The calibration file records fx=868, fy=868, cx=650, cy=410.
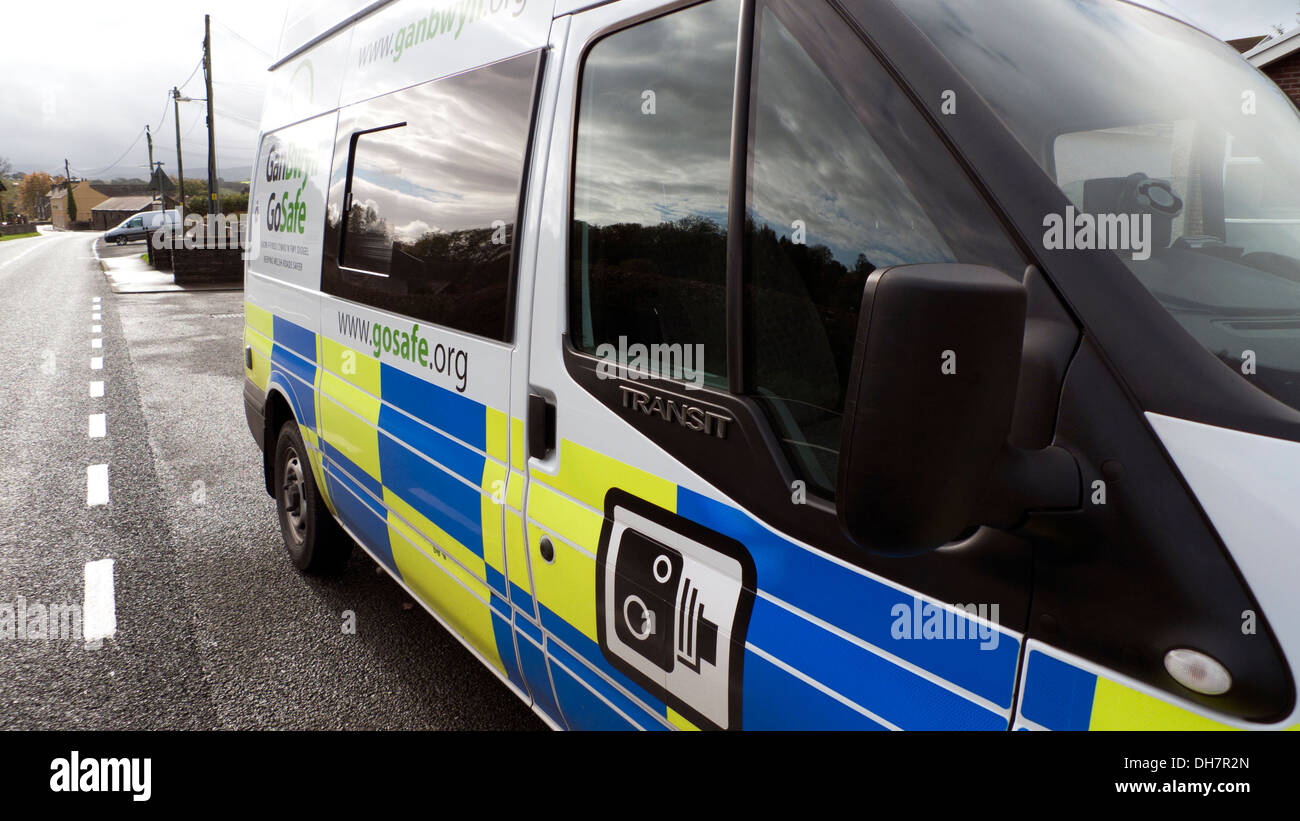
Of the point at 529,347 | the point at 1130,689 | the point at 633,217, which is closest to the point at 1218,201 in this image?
the point at 1130,689

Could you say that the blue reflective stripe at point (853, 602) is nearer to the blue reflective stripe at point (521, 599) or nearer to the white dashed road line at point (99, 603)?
the blue reflective stripe at point (521, 599)

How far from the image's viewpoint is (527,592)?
2.13 metres

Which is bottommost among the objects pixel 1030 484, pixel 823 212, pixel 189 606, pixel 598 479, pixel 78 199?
pixel 189 606

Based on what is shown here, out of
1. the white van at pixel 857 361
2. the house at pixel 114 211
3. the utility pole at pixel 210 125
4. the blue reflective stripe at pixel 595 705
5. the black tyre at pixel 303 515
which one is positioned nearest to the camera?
the white van at pixel 857 361

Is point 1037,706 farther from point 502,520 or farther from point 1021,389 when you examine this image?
point 502,520

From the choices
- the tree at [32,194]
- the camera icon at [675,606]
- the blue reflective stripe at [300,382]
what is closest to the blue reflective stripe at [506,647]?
the camera icon at [675,606]

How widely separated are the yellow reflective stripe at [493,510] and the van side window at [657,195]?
48 centimetres

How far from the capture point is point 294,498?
13.6 ft

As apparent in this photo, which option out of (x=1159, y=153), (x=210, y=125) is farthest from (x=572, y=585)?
(x=210, y=125)

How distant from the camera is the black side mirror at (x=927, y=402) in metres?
0.85

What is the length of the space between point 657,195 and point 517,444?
0.72 m

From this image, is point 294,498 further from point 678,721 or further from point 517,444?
point 678,721
